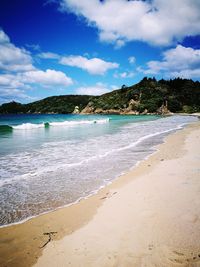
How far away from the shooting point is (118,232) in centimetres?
393

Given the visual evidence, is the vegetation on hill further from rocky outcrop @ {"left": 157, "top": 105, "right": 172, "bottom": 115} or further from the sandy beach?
the sandy beach

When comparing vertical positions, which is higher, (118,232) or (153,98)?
(153,98)

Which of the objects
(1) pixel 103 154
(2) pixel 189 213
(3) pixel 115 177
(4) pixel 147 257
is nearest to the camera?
(4) pixel 147 257

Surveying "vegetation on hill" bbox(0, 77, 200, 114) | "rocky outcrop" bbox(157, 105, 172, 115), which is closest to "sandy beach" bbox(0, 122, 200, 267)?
"vegetation on hill" bbox(0, 77, 200, 114)

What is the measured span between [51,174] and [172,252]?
5789mm

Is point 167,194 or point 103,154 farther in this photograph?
point 103,154

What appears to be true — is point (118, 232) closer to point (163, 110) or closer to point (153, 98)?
point (163, 110)

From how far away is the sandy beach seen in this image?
3.25 meters

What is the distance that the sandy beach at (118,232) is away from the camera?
325 centimetres

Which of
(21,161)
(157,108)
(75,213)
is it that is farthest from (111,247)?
(157,108)

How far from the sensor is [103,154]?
37.9 feet

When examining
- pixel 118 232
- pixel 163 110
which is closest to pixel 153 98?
pixel 163 110

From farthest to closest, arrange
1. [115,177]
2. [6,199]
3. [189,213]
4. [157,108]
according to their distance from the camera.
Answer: [157,108], [115,177], [6,199], [189,213]

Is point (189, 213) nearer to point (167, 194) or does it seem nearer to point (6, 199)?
point (167, 194)
